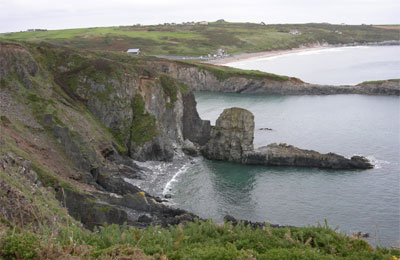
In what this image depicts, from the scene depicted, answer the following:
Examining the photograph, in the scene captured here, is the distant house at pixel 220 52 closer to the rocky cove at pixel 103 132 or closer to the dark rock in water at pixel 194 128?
the rocky cove at pixel 103 132

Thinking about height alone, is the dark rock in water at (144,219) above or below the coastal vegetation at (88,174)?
below

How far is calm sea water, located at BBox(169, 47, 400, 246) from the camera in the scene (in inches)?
1535

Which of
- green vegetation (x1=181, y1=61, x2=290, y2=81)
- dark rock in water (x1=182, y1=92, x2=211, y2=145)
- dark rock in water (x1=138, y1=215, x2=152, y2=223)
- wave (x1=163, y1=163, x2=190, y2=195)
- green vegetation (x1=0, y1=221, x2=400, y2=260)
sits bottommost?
wave (x1=163, y1=163, x2=190, y2=195)

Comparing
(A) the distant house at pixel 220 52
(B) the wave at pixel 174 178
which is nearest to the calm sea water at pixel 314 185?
(B) the wave at pixel 174 178

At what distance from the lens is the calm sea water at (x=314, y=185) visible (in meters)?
39.0

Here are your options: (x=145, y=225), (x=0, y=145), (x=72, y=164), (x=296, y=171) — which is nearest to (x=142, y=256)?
(x=145, y=225)

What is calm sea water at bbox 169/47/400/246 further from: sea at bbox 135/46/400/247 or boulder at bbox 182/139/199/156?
boulder at bbox 182/139/199/156

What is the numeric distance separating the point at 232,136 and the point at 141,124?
1302cm

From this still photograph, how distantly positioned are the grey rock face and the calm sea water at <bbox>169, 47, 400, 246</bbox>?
177cm

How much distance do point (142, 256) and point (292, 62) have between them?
15487cm

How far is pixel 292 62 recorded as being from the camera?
16125 centimetres

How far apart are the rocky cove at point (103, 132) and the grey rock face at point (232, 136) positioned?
0.14 metres

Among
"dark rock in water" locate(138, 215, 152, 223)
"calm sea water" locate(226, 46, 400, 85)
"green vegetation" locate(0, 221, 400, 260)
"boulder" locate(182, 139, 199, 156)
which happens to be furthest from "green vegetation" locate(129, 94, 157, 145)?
"calm sea water" locate(226, 46, 400, 85)

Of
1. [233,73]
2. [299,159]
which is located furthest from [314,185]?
[233,73]
